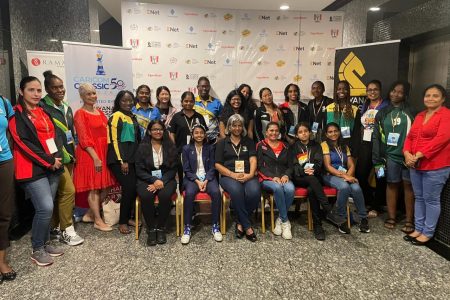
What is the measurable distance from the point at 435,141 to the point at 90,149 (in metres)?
3.15

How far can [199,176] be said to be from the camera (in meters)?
3.24

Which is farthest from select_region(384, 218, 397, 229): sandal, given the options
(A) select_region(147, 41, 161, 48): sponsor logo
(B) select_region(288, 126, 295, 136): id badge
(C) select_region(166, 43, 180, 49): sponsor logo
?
(A) select_region(147, 41, 161, 48): sponsor logo

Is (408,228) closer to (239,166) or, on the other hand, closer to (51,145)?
(239,166)

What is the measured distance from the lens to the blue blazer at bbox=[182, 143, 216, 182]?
3.22 m

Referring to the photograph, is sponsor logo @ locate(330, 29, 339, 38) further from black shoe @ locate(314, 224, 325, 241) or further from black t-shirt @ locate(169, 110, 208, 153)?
black shoe @ locate(314, 224, 325, 241)

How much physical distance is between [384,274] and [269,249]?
0.93m

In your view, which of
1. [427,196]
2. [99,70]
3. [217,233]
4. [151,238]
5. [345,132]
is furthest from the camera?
[99,70]

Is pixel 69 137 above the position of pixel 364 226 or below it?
above

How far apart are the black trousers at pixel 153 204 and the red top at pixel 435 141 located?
2332 millimetres

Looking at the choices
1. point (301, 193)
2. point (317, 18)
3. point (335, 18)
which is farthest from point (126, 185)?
point (335, 18)

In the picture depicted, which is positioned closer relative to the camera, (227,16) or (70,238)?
(70,238)

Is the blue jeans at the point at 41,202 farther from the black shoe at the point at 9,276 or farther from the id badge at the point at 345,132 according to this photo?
the id badge at the point at 345,132

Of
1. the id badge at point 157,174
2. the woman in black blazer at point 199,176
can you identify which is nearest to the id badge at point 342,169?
the woman in black blazer at point 199,176

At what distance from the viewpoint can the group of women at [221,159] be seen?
2.73 metres
